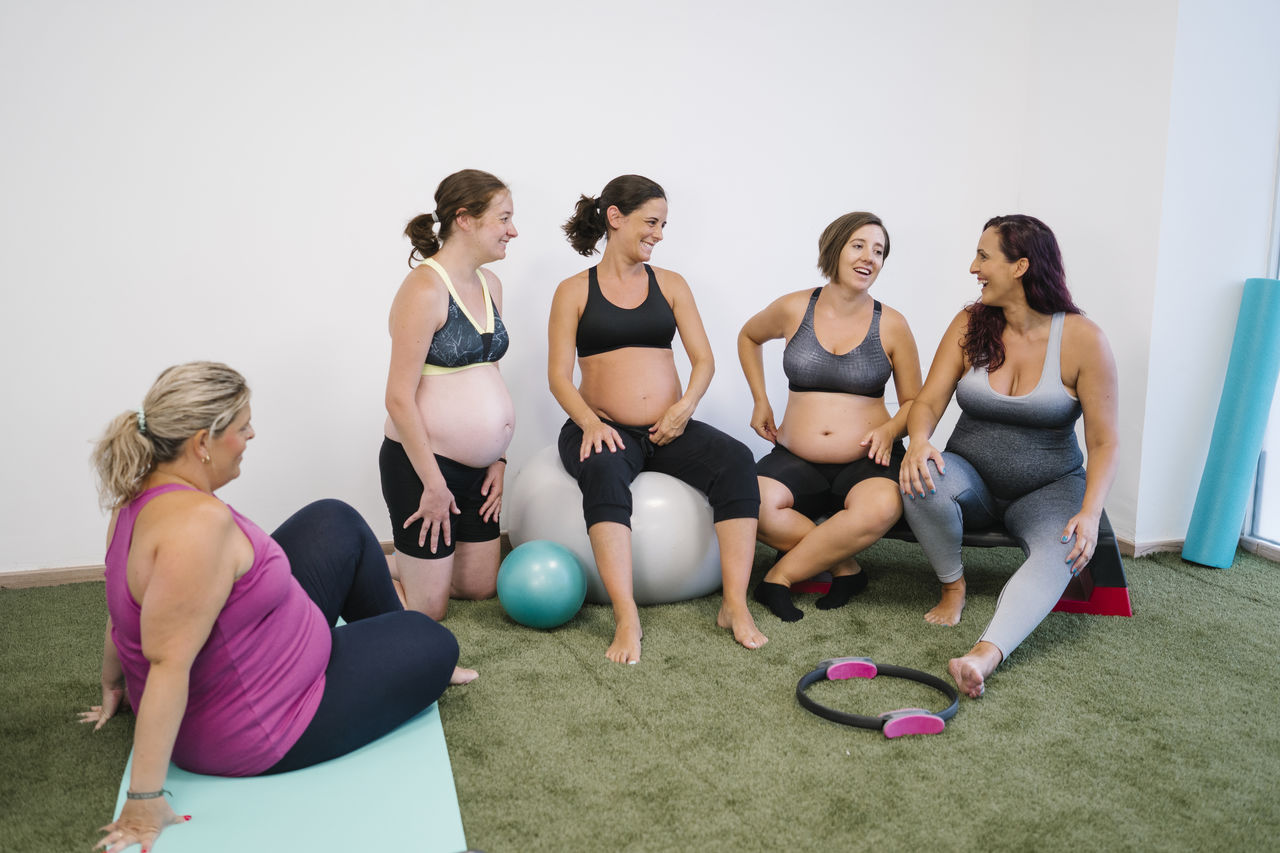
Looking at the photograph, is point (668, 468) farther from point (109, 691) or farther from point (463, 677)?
point (109, 691)

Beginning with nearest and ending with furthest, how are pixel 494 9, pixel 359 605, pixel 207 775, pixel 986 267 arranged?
pixel 207 775 < pixel 359 605 < pixel 986 267 < pixel 494 9

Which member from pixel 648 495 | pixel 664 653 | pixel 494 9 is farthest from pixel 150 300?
pixel 664 653

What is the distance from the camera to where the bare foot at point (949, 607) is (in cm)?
269

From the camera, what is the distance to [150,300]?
307 cm

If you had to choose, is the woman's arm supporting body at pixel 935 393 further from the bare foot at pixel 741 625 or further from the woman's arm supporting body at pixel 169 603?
the woman's arm supporting body at pixel 169 603

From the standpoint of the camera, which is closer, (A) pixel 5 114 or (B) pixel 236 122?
(A) pixel 5 114

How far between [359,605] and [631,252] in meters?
1.35

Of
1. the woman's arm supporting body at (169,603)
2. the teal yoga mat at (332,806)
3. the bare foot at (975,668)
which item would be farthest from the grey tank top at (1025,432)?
the woman's arm supporting body at (169,603)

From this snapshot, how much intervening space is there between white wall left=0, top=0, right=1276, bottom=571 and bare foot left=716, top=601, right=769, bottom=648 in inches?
49.6

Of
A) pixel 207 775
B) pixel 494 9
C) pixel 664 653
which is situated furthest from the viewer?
pixel 494 9

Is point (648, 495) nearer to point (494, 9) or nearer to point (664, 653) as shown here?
point (664, 653)

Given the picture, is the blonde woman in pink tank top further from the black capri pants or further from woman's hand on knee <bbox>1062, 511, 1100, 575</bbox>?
woman's hand on knee <bbox>1062, 511, 1100, 575</bbox>

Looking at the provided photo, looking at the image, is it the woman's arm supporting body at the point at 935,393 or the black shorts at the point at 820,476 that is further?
the black shorts at the point at 820,476

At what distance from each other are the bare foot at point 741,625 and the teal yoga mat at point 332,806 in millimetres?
901
